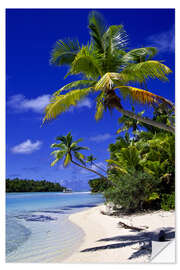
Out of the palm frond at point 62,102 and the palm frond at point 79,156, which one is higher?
the palm frond at point 62,102

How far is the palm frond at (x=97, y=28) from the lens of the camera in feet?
12.5

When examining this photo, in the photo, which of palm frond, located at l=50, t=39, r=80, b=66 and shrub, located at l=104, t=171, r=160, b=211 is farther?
shrub, located at l=104, t=171, r=160, b=211

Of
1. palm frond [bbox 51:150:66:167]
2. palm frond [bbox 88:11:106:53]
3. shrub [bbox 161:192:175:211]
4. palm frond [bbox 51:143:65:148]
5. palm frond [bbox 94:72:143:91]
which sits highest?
palm frond [bbox 88:11:106:53]

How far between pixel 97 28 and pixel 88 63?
683 millimetres

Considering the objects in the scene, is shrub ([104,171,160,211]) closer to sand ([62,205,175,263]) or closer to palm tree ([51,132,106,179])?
sand ([62,205,175,263])

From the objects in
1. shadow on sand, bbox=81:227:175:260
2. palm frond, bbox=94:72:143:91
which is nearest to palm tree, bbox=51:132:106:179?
shadow on sand, bbox=81:227:175:260

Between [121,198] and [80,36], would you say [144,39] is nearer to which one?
[80,36]

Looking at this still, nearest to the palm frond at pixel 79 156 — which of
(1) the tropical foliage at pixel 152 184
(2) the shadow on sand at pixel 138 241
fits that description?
(1) the tropical foliage at pixel 152 184

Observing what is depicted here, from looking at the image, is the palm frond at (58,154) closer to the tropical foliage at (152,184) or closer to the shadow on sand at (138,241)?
the tropical foliage at (152,184)

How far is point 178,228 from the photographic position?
3.42 meters

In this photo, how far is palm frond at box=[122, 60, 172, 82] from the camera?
10.9 feet

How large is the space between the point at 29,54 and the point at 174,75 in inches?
108

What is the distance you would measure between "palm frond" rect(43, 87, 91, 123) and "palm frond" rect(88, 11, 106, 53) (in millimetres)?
776
